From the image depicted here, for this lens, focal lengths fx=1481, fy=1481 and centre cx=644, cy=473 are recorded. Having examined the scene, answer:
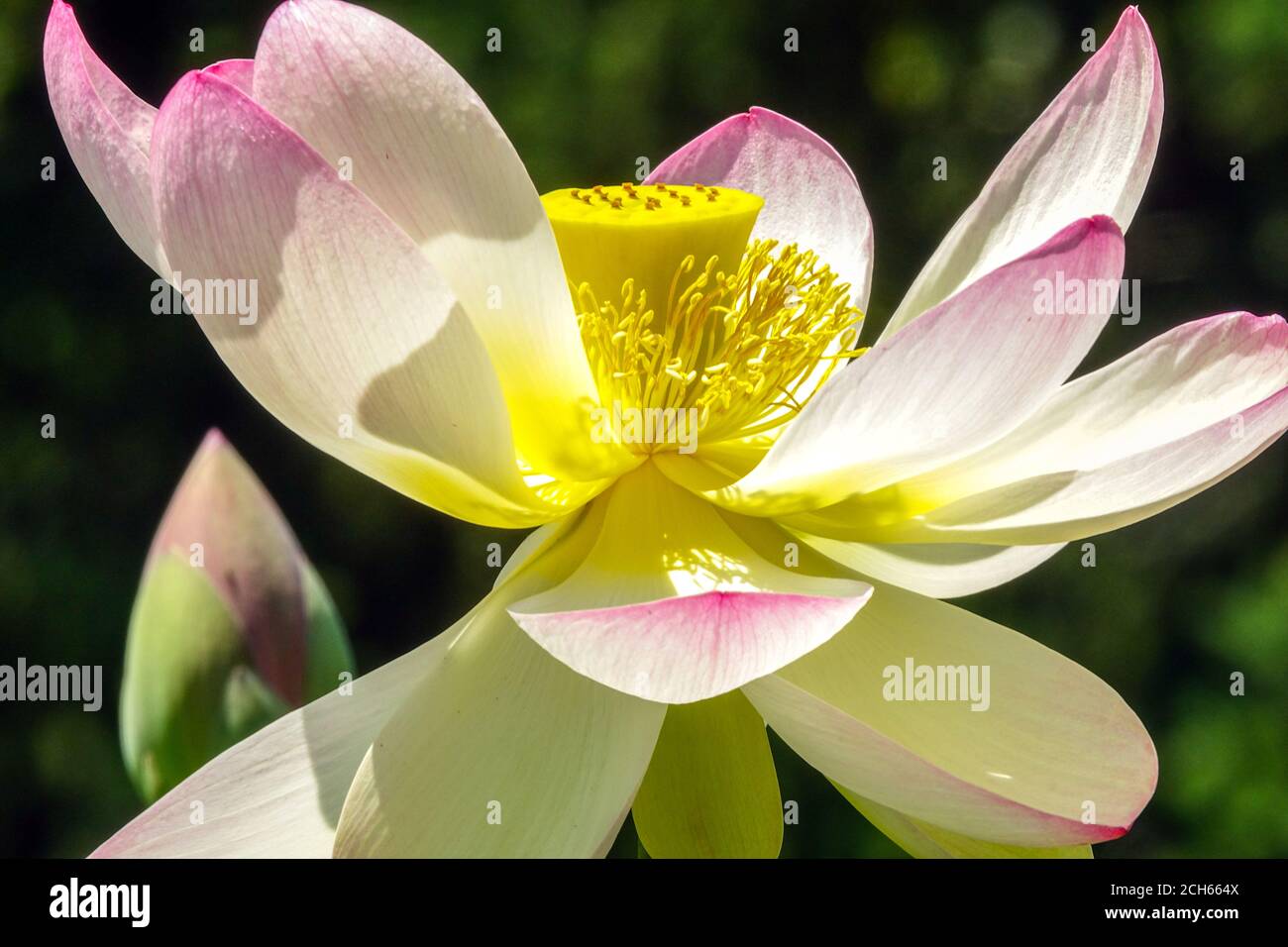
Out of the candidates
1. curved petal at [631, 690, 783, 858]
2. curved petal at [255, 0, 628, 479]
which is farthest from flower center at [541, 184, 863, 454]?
curved petal at [631, 690, 783, 858]

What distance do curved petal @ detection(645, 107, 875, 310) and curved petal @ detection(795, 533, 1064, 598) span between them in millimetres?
152

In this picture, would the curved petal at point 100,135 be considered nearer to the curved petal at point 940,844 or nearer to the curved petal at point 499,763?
the curved petal at point 499,763

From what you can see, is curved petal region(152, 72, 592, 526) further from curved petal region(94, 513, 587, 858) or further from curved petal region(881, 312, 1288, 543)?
curved petal region(881, 312, 1288, 543)

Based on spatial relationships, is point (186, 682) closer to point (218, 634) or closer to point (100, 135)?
point (218, 634)

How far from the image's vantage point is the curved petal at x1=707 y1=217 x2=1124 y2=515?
1.99 feet

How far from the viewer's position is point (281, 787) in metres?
0.63

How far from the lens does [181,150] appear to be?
23.0 inches

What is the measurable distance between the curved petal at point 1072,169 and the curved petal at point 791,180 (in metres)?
0.07

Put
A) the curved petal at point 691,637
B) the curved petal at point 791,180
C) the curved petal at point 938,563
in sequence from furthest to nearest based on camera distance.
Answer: the curved petal at point 791,180 < the curved petal at point 938,563 < the curved petal at point 691,637

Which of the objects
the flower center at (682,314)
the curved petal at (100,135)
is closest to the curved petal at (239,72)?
the curved petal at (100,135)

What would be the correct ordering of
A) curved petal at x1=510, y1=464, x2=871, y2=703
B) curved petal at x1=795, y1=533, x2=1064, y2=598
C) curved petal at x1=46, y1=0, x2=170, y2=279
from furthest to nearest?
curved petal at x1=795, y1=533, x2=1064, y2=598, curved petal at x1=46, y1=0, x2=170, y2=279, curved petal at x1=510, y1=464, x2=871, y2=703

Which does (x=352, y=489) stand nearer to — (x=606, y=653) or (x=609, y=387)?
(x=609, y=387)

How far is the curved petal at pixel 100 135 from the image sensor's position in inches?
26.2

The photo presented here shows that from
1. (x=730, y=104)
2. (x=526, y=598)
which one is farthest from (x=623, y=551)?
(x=730, y=104)
